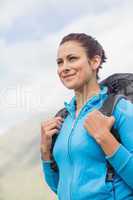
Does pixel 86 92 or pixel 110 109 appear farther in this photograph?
pixel 86 92

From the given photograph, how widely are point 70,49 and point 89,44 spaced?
188 millimetres

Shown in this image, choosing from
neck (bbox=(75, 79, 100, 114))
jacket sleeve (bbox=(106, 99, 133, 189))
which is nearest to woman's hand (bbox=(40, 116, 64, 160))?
neck (bbox=(75, 79, 100, 114))

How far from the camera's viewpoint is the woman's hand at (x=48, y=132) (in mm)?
6332

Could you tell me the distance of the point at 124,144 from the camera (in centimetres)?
575

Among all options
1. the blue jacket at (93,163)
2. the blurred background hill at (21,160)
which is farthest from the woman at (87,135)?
the blurred background hill at (21,160)

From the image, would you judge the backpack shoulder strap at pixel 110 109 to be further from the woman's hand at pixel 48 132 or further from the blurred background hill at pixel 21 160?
the blurred background hill at pixel 21 160

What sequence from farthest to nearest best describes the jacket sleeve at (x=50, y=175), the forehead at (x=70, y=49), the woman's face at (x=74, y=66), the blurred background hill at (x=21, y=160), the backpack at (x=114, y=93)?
1. the blurred background hill at (x=21, y=160)
2. the jacket sleeve at (x=50, y=175)
3. the forehead at (x=70, y=49)
4. the woman's face at (x=74, y=66)
5. the backpack at (x=114, y=93)

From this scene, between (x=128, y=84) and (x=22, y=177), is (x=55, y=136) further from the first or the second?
(x=22, y=177)

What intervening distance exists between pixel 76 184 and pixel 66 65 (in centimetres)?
114

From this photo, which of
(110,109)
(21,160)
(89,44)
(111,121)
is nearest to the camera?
(111,121)

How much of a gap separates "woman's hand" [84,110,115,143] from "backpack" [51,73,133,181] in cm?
10

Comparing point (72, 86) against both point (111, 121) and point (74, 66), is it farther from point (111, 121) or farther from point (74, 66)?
point (111, 121)

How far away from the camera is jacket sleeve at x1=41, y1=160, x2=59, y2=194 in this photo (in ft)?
21.3

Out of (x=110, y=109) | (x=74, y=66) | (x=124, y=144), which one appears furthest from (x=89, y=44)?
(x=124, y=144)
